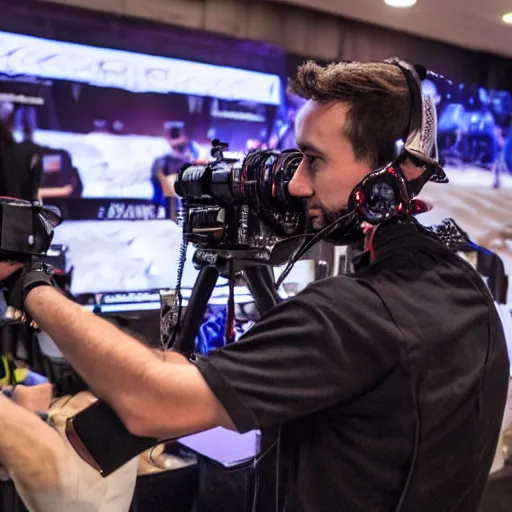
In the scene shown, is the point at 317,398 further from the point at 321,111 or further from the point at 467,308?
the point at 321,111

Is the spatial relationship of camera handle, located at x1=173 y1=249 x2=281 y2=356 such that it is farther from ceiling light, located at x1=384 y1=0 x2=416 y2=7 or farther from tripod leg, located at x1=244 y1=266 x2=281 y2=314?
ceiling light, located at x1=384 y1=0 x2=416 y2=7

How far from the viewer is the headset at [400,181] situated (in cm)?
74

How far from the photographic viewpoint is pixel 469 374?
0.72 m

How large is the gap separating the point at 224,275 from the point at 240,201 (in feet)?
0.56

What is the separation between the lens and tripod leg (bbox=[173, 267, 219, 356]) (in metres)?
1.17

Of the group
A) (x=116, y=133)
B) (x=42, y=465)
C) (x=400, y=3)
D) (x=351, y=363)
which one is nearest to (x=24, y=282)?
(x=42, y=465)

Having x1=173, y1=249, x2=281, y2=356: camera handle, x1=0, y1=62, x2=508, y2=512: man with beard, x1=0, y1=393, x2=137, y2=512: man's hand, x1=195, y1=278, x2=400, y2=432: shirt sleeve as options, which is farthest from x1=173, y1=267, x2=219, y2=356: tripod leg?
x1=195, y1=278, x2=400, y2=432: shirt sleeve

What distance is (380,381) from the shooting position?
0.68 metres

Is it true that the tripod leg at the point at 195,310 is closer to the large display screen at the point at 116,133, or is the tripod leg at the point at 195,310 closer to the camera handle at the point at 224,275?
the camera handle at the point at 224,275

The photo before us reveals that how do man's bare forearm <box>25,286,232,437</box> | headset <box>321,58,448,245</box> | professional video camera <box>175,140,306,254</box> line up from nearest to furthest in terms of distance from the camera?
man's bare forearm <box>25,286,232,437</box> < headset <box>321,58,448,245</box> < professional video camera <box>175,140,306,254</box>

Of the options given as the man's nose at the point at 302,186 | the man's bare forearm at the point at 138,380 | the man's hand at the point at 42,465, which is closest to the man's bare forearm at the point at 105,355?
the man's bare forearm at the point at 138,380

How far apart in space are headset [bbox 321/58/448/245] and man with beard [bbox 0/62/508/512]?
0.01 m

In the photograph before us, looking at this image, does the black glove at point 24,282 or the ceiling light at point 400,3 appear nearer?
the black glove at point 24,282

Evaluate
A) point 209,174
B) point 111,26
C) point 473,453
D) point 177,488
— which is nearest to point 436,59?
point 111,26
